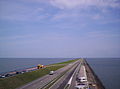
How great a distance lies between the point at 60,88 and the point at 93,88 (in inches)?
352

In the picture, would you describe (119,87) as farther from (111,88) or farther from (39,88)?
(39,88)

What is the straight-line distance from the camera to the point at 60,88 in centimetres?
3812

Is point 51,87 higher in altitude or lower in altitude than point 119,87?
higher

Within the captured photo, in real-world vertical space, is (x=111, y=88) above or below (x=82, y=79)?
below

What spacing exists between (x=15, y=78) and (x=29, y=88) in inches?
420

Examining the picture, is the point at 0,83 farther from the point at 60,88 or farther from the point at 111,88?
the point at 111,88

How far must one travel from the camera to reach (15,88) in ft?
130

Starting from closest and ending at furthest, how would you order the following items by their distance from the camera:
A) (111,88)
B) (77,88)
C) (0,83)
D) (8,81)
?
(77,88)
(0,83)
(8,81)
(111,88)

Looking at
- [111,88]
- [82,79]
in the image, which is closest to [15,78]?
[82,79]

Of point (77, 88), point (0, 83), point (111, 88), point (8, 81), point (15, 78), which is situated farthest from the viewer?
point (111, 88)

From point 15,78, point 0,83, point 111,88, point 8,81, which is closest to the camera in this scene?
point 0,83

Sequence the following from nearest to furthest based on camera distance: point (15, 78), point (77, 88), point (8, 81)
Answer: point (77, 88), point (8, 81), point (15, 78)

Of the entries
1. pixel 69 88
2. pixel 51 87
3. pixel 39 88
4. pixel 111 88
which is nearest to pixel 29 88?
pixel 39 88

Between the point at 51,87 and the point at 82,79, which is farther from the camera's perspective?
the point at 82,79
